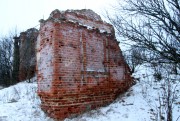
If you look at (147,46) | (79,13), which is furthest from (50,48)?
(147,46)

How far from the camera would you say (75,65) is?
22.6 feet

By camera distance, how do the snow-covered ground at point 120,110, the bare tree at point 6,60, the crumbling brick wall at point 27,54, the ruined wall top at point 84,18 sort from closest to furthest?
the snow-covered ground at point 120,110 → the ruined wall top at point 84,18 → the crumbling brick wall at point 27,54 → the bare tree at point 6,60

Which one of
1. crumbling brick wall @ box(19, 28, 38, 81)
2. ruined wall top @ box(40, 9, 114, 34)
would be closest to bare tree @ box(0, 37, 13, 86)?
crumbling brick wall @ box(19, 28, 38, 81)

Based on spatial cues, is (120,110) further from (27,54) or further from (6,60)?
(6,60)

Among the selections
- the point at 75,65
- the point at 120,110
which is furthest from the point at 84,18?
the point at 120,110

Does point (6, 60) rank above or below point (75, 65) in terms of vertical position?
above

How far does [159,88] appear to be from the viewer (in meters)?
8.12

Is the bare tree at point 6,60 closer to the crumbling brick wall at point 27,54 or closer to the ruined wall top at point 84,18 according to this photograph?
the crumbling brick wall at point 27,54

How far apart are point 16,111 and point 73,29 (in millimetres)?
2994

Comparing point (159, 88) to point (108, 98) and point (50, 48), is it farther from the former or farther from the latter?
point (50, 48)

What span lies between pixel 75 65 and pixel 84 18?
5.45 feet

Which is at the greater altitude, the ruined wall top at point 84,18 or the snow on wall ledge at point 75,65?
the ruined wall top at point 84,18

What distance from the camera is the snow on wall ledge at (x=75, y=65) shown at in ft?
21.5

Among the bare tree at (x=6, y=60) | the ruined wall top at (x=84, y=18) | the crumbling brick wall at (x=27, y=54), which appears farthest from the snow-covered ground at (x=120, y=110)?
the bare tree at (x=6, y=60)
